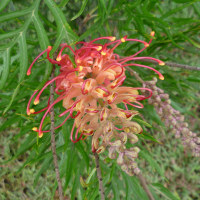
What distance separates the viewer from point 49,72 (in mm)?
586

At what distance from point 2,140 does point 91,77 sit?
1445 mm

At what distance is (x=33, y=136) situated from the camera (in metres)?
0.94

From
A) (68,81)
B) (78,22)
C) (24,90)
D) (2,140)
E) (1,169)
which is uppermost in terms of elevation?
(78,22)

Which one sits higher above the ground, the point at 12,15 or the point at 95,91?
the point at 12,15

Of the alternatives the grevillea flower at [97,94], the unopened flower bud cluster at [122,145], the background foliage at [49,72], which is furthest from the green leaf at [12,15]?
the unopened flower bud cluster at [122,145]

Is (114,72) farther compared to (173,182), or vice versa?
(173,182)

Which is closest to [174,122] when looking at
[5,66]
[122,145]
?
[122,145]

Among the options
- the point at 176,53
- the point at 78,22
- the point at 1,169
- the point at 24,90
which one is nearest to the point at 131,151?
the point at 24,90

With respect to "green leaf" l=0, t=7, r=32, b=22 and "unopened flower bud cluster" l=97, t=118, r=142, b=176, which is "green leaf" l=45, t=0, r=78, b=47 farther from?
"unopened flower bud cluster" l=97, t=118, r=142, b=176

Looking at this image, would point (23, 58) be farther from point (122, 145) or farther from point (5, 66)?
point (122, 145)

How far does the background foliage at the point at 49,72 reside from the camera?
0.65 meters

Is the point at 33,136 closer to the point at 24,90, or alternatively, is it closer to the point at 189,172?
the point at 24,90

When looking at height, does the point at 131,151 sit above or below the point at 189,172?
above

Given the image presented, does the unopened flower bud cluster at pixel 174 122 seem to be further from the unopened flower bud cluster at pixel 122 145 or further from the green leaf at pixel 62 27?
the green leaf at pixel 62 27
